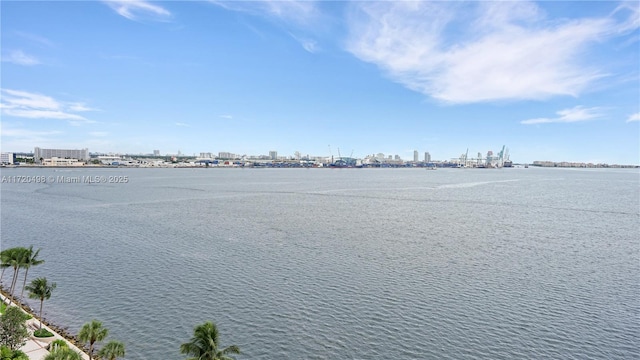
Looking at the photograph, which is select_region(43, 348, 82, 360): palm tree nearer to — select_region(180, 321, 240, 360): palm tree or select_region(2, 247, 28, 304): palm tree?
select_region(180, 321, 240, 360): palm tree

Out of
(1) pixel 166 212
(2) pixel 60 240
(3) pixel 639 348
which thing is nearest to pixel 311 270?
(3) pixel 639 348

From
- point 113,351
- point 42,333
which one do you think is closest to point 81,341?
point 113,351

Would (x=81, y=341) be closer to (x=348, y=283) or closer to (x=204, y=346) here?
(x=204, y=346)

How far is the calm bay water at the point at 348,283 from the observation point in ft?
67.1

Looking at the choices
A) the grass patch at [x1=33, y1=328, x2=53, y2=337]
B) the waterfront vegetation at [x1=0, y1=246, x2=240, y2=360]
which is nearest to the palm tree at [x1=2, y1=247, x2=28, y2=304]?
the waterfront vegetation at [x1=0, y1=246, x2=240, y2=360]

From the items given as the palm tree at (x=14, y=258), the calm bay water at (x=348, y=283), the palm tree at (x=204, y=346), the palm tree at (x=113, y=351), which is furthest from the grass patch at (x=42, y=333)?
the palm tree at (x=204, y=346)

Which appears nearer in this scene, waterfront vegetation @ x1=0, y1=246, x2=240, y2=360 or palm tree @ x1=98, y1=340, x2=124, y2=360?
waterfront vegetation @ x1=0, y1=246, x2=240, y2=360

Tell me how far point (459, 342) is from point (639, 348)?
9617mm

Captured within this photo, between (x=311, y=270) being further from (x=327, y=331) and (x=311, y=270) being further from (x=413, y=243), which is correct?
(x=413, y=243)

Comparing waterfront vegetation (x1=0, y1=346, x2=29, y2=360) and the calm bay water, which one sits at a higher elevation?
waterfront vegetation (x1=0, y1=346, x2=29, y2=360)

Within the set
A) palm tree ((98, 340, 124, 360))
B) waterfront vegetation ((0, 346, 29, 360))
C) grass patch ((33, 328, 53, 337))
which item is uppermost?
waterfront vegetation ((0, 346, 29, 360))

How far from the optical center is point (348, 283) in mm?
28688

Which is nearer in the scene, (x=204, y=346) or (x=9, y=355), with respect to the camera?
(x=204, y=346)

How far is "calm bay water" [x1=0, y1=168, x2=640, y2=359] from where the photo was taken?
67.1ft
